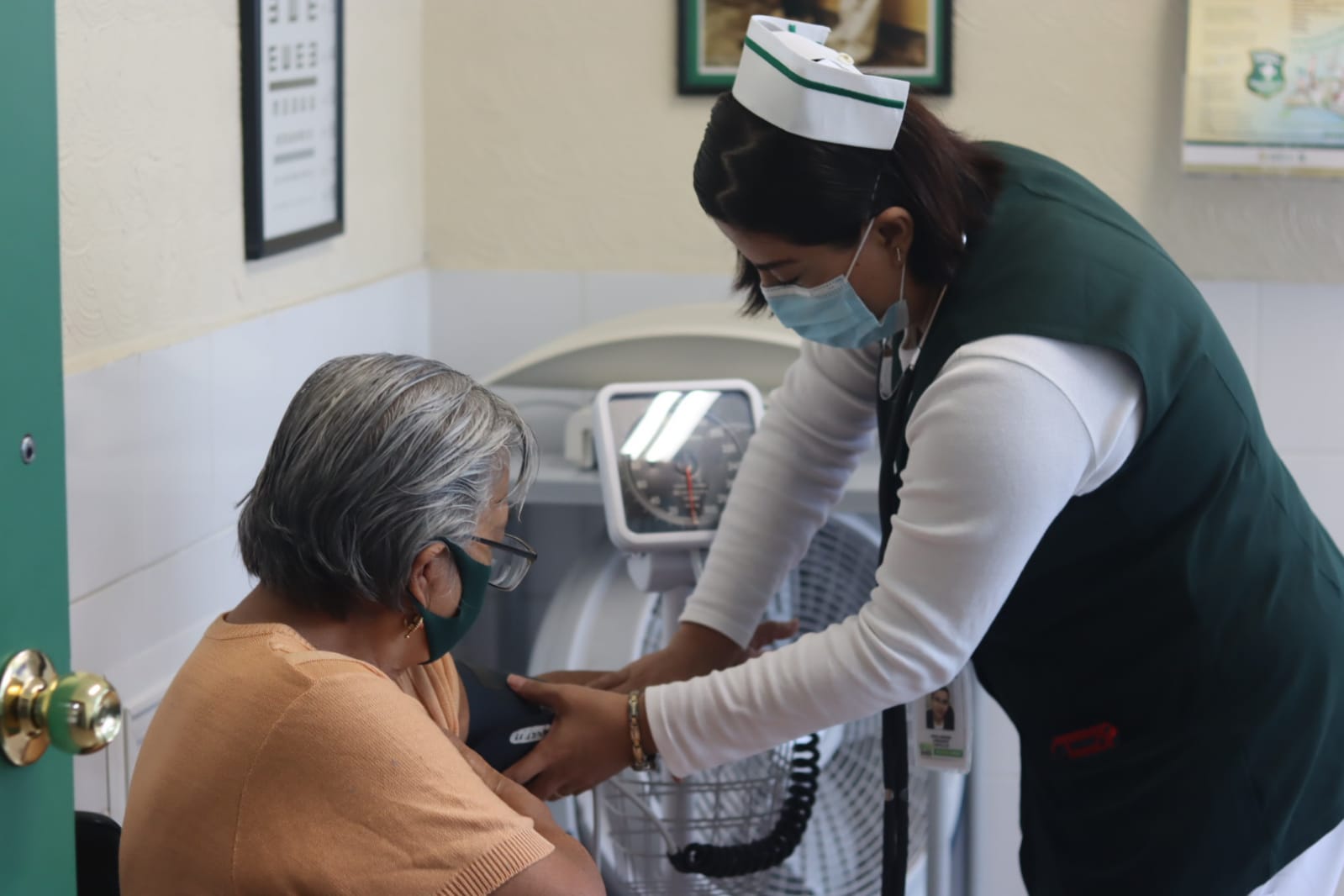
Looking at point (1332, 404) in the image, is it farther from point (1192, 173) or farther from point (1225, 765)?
point (1225, 765)

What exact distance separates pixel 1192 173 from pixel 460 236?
4.40 ft

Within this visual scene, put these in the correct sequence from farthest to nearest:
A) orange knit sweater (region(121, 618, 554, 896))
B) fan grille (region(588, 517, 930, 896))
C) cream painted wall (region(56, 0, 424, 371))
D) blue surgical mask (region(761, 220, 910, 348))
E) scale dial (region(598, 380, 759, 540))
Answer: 1. fan grille (region(588, 517, 930, 896))
2. scale dial (region(598, 380, 759, 540))
3. cream painted wall (region(56, 0, 424, 371))
4. blue surgical mask (region(761, 220, 910, 348))
5. orange knit sweater (region(121, 618, 554, 896))

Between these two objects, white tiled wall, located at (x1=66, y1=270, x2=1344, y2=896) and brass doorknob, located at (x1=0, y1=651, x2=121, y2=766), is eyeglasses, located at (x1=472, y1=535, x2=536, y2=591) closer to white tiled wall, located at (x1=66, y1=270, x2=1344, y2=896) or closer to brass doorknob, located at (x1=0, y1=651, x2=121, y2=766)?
brass doorknob, located at (x1=0, y1=651, x2=121, y2=766)

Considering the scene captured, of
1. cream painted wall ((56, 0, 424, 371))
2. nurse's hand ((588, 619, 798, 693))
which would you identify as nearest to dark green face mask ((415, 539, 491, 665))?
nurse's hand ((588, 619, 798, 693))

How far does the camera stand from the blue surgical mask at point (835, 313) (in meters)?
1.37

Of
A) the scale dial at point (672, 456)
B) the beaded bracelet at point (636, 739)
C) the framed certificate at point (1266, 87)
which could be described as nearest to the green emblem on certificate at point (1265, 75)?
the framed certificate at point (1266, 87)

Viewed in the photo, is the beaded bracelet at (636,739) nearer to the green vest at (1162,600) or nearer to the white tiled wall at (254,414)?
the green vest at (1162,600)

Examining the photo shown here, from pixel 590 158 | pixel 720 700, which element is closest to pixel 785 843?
pixel 720 700

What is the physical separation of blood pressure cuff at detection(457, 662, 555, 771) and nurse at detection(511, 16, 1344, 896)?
2 cm

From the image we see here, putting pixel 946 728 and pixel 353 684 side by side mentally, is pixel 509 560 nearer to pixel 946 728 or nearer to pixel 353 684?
pixel 353 684

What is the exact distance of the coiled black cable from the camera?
1950 millimetres

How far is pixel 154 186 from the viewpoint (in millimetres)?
1662

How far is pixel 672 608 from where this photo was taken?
2.02 meters

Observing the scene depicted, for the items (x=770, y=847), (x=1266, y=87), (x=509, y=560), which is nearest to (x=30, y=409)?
(x=509, y=560)
